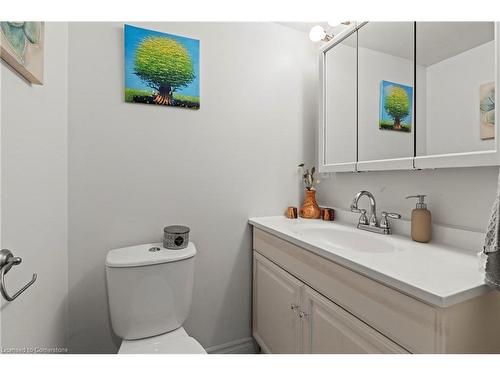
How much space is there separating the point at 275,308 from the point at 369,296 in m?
0.59

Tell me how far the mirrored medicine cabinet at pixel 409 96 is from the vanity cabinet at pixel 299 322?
63cm

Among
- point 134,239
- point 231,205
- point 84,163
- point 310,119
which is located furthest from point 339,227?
point 84,163

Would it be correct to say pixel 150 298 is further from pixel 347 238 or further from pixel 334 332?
pixel 347 238

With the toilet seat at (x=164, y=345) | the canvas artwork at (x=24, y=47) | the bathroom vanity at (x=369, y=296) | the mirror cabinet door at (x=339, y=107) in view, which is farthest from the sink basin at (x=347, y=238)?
the canvas artwork at (x=24, y=47)

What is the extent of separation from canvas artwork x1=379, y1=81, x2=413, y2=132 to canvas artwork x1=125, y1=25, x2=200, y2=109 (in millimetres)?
912

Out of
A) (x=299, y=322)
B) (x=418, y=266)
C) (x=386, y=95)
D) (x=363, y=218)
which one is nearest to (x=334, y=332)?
(x=299, y=322)

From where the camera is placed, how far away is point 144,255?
1065 mm

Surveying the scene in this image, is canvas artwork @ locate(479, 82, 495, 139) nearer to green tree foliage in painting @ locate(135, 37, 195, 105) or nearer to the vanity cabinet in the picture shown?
the vanity cabinet

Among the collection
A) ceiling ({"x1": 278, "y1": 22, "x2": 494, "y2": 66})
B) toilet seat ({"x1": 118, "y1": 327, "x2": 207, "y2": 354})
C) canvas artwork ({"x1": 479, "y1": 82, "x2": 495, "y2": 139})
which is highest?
ceiling ({"x1": 278, "y1": 22, "x2": 494, "y2": 66})

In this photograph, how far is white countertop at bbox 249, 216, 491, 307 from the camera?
0.57 meters

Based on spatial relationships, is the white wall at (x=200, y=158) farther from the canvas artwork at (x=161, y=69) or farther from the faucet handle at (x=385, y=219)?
the faucet handle at (x=385, y=219)

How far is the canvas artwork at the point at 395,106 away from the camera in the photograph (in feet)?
3.43

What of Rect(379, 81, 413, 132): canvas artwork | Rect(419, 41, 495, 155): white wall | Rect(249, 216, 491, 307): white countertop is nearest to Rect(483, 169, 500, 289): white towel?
Rect(249, 216, 491, 307): white countertop

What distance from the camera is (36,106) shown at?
82 cm
